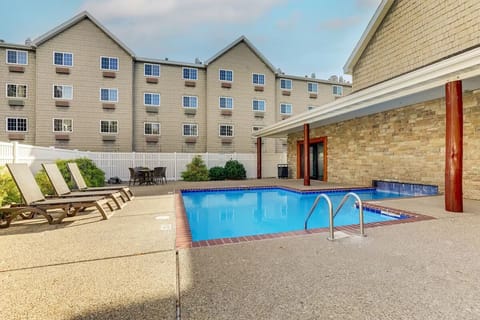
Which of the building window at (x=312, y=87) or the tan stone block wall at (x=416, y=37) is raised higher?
the building window at (x=312, y=87)

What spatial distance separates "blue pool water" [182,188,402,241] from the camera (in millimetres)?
5391

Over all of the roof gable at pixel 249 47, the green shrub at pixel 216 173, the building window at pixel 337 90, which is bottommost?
the green shrub at pixel 216 173

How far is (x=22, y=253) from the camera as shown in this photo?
3080mm

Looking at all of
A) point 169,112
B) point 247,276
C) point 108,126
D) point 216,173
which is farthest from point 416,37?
point 108,126

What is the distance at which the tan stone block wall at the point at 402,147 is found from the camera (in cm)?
675

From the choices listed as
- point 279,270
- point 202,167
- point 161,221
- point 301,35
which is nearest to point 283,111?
point 301,35

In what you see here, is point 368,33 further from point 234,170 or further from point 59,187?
point 59,187

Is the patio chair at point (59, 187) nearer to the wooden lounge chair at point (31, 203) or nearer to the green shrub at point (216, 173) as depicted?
the wooden lounge chair at point (31, 203)

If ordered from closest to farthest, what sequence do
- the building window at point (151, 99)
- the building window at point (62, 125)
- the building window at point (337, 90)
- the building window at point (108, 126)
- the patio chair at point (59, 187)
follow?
the patio chair at point (59, 187) < the building window at point (62, 125) < the building window at point (108, 126) < the building window at point (151, 99) < the building window at point (337, 90)

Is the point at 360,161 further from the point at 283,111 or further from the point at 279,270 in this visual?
the point at 283,111

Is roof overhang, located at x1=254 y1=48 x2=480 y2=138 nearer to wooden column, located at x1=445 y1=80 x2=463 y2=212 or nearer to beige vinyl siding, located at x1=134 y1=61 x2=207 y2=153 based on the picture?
wooden column, located at x1=445 y1=80 x2=463 y2=212

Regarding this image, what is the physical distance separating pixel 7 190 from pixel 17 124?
15918 mm

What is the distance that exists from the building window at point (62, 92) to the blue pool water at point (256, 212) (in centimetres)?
1322

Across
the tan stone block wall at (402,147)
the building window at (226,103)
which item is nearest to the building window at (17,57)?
the building window at (226,103)
